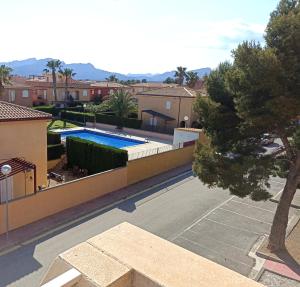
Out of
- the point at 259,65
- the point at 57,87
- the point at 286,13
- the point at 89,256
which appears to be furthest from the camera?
the point at 57,87

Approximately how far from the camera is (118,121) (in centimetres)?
4453

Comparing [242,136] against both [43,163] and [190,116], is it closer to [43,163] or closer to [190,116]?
[43,163]

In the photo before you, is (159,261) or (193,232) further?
(193,232)

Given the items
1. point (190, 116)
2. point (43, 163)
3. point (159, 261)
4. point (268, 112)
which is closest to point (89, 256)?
point (159, 261)

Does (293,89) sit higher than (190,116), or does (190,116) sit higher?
(293,89)

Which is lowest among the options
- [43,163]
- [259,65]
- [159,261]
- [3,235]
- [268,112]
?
[3,235]

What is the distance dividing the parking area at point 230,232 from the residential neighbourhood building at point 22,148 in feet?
27.1

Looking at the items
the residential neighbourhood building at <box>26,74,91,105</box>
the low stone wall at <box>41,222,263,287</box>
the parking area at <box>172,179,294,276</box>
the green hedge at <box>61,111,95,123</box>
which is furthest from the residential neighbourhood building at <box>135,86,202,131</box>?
the low stone wall at <box>41,222,263,287</box>

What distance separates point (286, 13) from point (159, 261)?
34.7ft

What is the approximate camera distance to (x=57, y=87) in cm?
6369

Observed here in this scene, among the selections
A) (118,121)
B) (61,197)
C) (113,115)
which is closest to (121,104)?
(118,121)

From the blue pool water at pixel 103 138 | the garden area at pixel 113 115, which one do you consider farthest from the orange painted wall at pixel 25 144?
the garden area at pixel 113 115

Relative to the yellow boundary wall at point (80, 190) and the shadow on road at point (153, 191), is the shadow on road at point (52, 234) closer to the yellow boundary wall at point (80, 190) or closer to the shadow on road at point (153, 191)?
the shadow on road at point (153, 191)

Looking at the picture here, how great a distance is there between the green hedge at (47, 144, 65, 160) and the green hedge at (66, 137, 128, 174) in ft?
1.75
